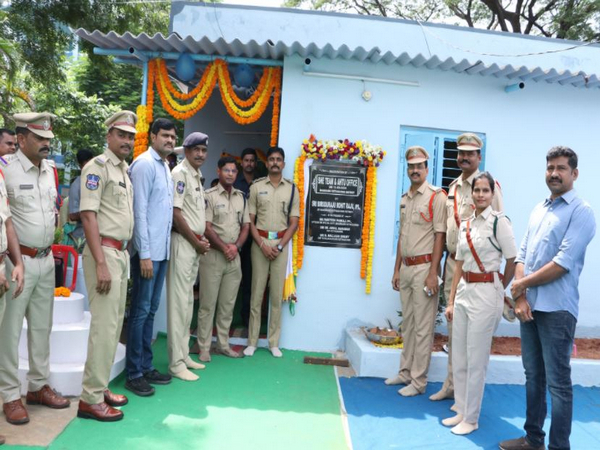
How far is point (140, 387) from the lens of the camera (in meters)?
4.46

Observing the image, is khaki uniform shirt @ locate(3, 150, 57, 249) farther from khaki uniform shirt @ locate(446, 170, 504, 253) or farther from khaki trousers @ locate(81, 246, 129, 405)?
khaki uniform shirt @ locate(446, 170, 504, 253)

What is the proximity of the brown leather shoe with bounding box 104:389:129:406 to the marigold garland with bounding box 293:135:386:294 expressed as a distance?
96.4 inches

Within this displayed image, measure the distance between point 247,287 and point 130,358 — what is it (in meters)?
2.38

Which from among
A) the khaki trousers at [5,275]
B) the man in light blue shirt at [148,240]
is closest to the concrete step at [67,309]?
the man in light blue shirt at [148,240]

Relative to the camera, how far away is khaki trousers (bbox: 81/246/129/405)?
389 centimetres

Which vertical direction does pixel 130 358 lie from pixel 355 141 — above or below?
below

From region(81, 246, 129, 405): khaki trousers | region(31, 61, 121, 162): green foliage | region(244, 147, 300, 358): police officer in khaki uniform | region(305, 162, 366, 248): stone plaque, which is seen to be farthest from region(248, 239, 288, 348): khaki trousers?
region(31, 61, 121, 162): green foliage

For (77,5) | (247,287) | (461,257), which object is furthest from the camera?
(77,5)

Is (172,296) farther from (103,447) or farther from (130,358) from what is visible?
(103,447)

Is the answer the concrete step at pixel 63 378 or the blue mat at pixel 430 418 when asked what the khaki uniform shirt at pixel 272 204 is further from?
the concrete step at pixel 63 378

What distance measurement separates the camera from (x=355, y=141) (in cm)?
617

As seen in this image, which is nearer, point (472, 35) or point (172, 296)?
point (172, 296)

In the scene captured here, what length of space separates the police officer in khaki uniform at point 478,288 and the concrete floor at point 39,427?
2.91 metres

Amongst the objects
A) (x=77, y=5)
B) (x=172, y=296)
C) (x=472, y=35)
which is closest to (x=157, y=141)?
(x=172, y=296)
